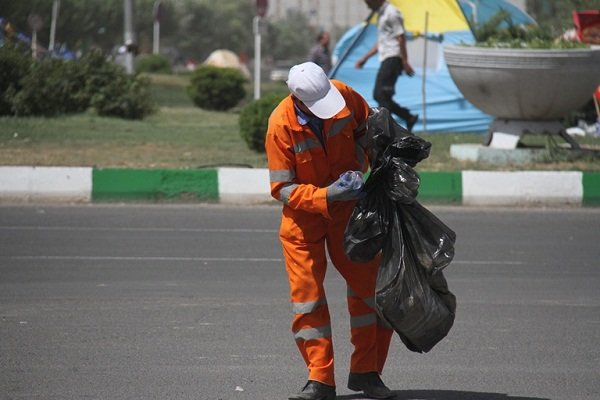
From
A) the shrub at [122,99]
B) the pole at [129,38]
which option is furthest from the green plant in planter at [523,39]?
the pole at [129,38]

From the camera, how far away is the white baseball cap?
5355 mm

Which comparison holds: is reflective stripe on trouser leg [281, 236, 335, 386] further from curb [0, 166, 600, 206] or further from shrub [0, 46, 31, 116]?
shrub [0, 46, 31, 116]

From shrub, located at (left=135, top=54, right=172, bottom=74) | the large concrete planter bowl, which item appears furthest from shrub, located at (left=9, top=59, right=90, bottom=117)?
shrub, located at (left=135, top=54, right=172, bottom=74)

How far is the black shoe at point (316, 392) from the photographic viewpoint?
5.55 meters

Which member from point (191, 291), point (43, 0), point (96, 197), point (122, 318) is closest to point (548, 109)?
point (96, 197)

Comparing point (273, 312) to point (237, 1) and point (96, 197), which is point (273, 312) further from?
point (237, 1)

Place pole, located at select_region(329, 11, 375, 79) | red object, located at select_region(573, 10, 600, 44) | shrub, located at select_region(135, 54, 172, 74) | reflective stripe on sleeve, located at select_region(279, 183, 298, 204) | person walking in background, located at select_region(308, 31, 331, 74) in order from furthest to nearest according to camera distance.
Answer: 1. shrub, located at select_region(135, 54, 172, 74)
2. person walking in background, located at select_region(308, 31, 331, 74)
3. pole, located at select_region(329, 11, 375, 79)
4. red object, located at select_region(573, 10, 600, 44)
5. reflective stripe on sleeve, located at select_region(279, 183, 298, 204)

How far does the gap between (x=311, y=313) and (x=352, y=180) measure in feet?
2.16

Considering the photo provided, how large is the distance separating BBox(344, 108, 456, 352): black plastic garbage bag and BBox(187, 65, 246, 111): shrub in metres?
18.6

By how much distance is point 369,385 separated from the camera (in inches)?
225

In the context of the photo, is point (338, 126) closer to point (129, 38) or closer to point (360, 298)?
point (360, 298)

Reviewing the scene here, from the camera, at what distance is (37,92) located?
18781 millimetres

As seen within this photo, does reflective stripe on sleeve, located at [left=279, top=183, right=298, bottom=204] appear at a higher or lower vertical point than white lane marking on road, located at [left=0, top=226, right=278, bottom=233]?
higher

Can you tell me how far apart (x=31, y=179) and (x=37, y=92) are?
588cm
